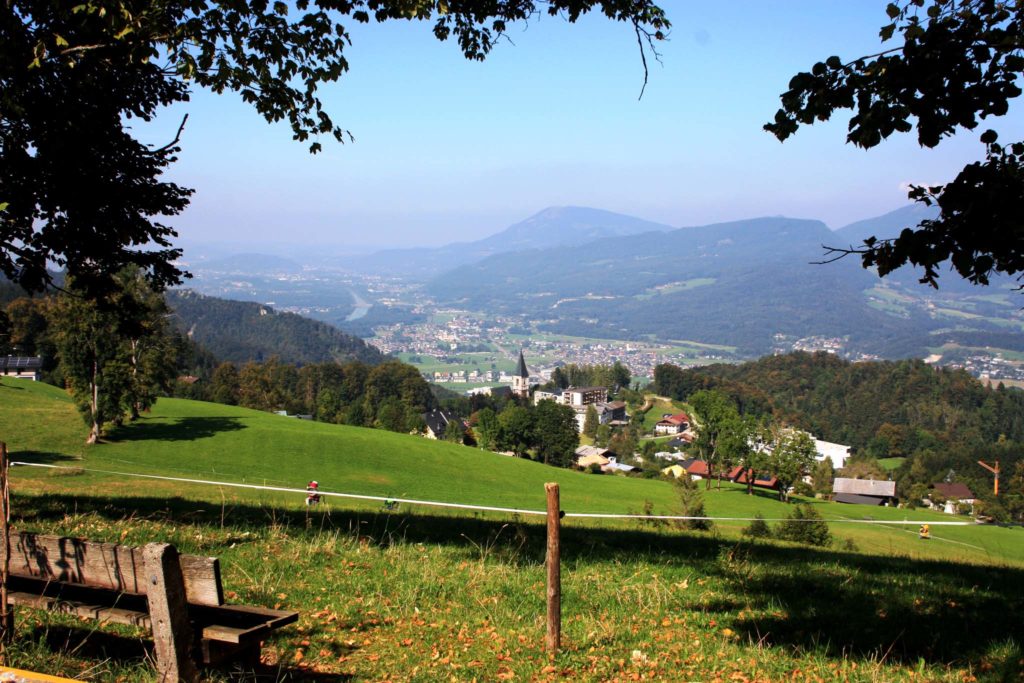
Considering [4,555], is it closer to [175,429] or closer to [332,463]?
[332,463]

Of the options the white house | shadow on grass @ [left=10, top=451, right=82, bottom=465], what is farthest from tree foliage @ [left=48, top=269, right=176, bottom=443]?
the white house

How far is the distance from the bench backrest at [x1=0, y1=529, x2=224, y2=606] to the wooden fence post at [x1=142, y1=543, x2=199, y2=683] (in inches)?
5.6

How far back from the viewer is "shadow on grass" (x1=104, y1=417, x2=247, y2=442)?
35469 mm

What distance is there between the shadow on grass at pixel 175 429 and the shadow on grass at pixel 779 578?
2655cm

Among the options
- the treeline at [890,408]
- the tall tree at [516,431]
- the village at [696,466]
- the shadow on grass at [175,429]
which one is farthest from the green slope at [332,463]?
the treeline at [890,408]

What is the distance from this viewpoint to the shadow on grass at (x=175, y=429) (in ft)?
116

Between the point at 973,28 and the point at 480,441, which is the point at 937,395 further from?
the point at 973,28

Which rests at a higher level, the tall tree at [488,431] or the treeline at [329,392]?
the treeline at [329,392]

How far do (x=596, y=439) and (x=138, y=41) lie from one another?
358ft

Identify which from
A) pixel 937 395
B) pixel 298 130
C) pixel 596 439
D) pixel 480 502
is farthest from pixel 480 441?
pixel 937 395

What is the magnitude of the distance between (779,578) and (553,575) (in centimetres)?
323

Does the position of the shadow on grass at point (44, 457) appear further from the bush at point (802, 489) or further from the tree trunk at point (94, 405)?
the bush at point (802, 489)

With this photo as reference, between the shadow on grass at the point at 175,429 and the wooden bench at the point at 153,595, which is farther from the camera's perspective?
the shadow on grass at the point at 175,429

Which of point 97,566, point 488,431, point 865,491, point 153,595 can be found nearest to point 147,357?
point 97,566
